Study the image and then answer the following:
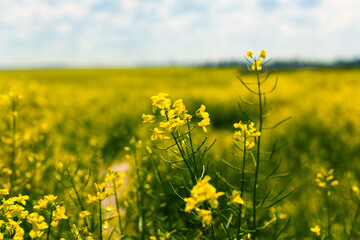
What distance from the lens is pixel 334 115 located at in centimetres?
698

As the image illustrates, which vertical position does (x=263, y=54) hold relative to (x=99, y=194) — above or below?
above

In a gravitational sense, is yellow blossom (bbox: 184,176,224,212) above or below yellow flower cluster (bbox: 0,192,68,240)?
above

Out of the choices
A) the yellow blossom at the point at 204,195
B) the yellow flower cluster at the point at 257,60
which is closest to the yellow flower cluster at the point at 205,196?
the yellow blossom at the point at 204,195

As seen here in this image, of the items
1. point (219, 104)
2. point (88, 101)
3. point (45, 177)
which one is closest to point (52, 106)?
point (88, 101)

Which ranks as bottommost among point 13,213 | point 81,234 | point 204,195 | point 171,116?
point 81,234

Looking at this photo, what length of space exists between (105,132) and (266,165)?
10.4 feet

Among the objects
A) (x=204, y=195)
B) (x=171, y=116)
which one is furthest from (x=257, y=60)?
(x=204, y=195)

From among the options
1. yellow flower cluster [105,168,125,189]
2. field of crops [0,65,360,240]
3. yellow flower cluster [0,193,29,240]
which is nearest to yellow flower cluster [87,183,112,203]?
field of crops [0,65,360,240]

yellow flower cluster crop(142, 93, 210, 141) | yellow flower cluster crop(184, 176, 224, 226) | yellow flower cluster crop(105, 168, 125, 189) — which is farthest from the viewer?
yellow flower cluster crop(105, 168, 125, 189)

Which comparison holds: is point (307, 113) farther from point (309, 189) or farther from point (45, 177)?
point (45, 177)

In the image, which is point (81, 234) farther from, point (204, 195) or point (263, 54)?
point (263, 54)

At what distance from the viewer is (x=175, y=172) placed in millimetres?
2979

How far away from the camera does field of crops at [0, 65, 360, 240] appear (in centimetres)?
129

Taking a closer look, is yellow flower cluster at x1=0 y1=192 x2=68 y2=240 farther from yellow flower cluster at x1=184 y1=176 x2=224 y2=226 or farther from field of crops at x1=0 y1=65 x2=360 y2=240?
yellow flower cluster at x1=184 y1=176 x2=224 y2=226
